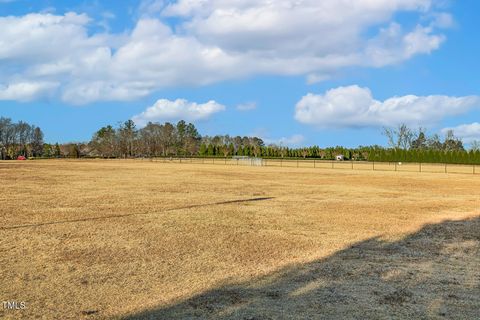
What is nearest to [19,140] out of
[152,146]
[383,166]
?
[152,146]

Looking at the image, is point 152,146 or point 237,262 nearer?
point 237,262

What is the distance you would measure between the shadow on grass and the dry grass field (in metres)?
0.02

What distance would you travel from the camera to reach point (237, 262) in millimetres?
8742

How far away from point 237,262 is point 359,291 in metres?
2.61

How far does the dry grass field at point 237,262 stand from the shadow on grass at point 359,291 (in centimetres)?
2

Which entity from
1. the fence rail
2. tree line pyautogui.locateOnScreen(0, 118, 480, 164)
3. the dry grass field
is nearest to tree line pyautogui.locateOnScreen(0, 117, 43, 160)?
tree line pyautogui.locateOnScreen(0, 118, 480, 164)

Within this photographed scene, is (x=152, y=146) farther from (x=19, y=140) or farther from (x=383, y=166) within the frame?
(x=383, y=166)

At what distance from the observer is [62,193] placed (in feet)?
70.6

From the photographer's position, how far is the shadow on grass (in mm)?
6000

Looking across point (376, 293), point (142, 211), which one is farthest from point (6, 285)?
point (142, 211)

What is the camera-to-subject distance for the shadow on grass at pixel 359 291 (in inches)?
236

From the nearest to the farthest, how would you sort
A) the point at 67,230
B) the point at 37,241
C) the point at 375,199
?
1. the point at 37,241
2. the point at 67,230
3. the point at 375,199

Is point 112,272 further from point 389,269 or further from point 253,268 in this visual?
point 389,269

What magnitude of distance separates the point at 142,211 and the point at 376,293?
10.3 metres
